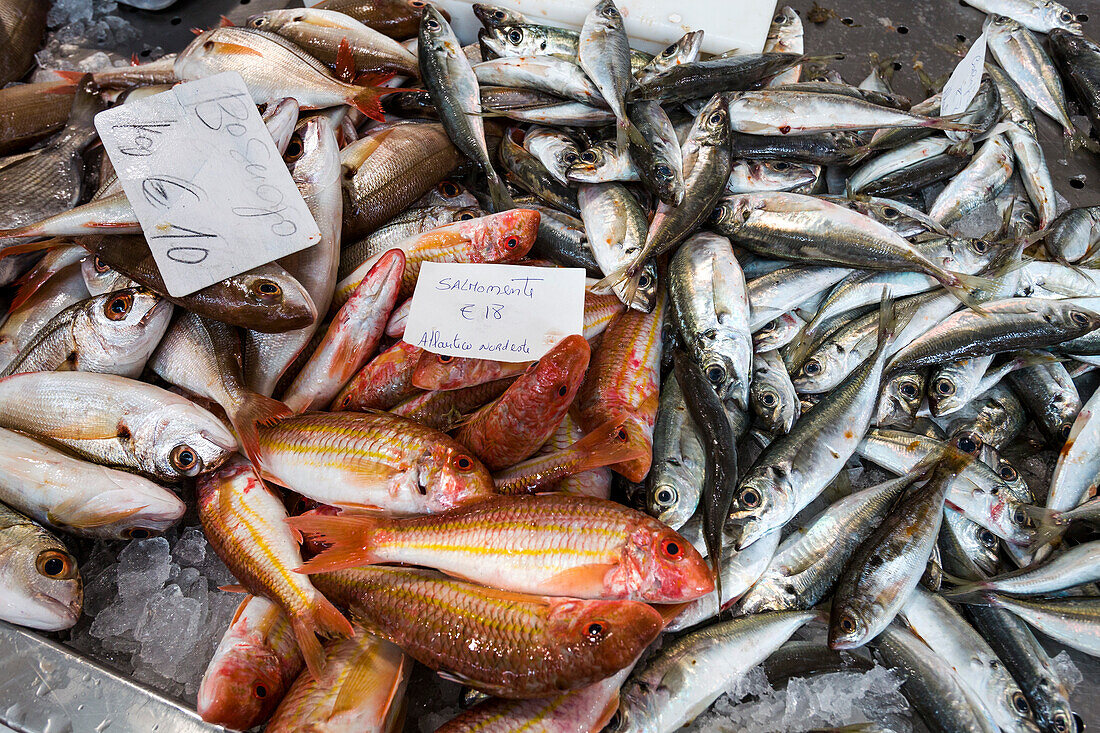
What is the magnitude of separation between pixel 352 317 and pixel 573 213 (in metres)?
0.95

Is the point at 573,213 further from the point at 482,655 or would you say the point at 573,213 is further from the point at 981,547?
the point at 981,547

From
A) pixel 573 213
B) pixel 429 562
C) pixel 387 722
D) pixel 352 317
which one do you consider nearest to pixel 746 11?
pixel 573 213

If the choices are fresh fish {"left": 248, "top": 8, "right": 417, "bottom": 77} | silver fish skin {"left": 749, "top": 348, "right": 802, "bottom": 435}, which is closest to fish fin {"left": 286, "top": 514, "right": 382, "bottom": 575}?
silver fish skin {"left": 749, "top": 348, "right": 802, "bottom": 435}

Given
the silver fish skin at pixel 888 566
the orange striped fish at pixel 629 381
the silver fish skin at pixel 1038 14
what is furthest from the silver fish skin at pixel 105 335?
the silver fish skin at pixel 1038 14

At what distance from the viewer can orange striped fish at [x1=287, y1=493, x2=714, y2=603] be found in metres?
1.39

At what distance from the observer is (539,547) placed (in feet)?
4.64

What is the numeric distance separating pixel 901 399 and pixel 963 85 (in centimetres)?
152

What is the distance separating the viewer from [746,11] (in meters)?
A: 2.70

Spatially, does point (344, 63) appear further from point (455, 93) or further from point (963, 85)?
point (963, 85)

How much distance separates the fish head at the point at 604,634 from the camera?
4.19 feet

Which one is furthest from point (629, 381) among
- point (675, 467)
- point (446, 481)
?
point (446, 481)

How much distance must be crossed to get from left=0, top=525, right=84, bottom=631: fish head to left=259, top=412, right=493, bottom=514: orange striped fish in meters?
0.68

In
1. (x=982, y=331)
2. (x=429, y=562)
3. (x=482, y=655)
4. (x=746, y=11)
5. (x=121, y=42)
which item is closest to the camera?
(x=482, y=655)

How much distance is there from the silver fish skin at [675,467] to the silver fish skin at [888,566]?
502 mm
